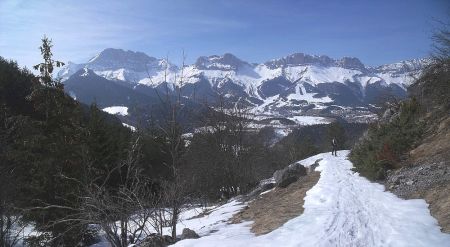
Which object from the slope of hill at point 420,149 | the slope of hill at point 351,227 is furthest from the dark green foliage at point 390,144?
the slope of hill at point 351,227

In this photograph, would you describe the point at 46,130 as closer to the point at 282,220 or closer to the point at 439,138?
the point at 282,220

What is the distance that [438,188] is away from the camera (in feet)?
44.2

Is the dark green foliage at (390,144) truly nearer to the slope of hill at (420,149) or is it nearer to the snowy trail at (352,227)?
the slope of hill at (420,149)

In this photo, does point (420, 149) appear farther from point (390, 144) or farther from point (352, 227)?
point (352, 227)

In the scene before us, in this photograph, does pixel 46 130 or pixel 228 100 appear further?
pixel 228 100

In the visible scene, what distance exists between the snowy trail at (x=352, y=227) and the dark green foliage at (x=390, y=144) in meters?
3.39

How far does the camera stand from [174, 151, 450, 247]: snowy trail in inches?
396

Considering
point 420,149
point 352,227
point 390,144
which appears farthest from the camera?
point 390,144

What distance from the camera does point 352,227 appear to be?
11.3 meters

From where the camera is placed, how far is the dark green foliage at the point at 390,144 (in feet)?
64.1

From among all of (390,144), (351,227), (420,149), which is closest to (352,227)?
(351,227)

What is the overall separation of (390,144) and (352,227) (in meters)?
10.5

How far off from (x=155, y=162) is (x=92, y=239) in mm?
26922

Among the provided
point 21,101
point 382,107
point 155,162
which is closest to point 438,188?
point 382,107
